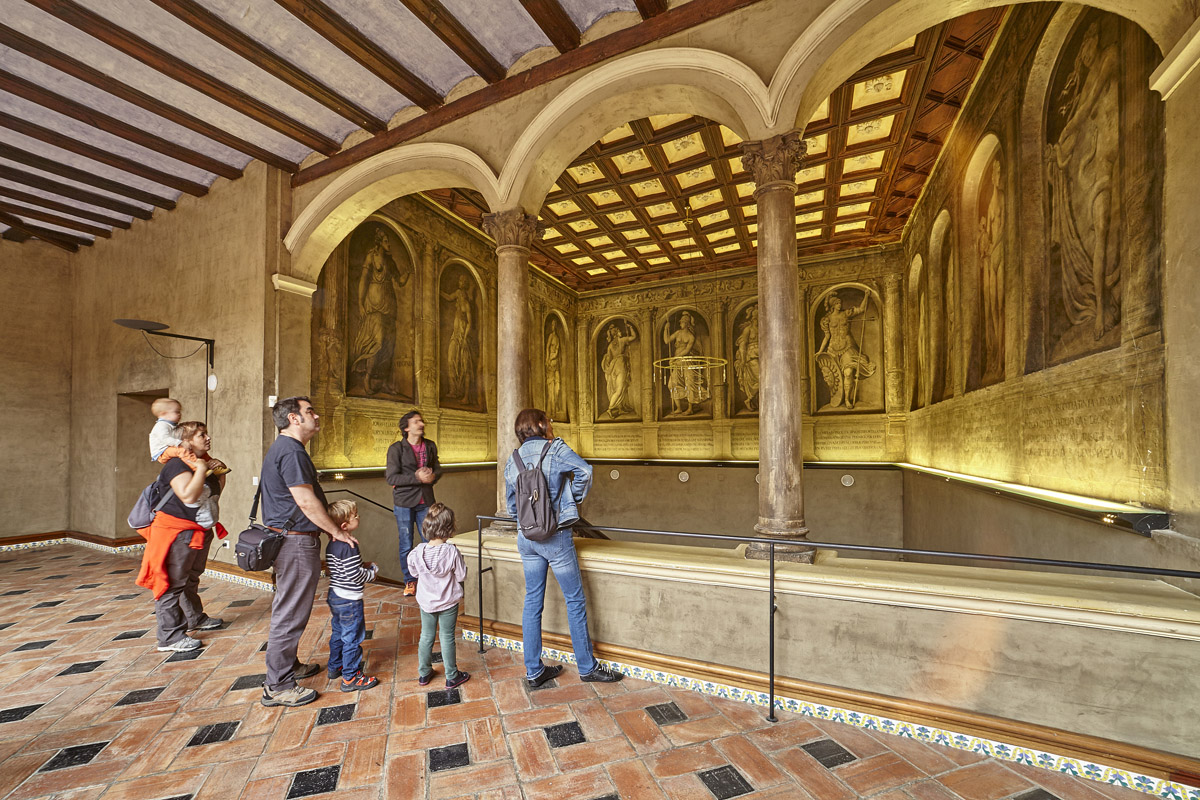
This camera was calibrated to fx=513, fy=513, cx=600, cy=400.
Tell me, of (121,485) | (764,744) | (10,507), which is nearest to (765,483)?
(764,744)

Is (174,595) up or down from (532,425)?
down

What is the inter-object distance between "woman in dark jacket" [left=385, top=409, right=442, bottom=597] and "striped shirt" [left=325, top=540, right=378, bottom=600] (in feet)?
5.63

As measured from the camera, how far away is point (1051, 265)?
160 inches

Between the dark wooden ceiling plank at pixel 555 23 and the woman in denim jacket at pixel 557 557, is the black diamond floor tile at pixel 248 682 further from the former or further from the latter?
the dark wooden ceiling plank at pixel 555 23

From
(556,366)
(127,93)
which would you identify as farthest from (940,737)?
(556,366)

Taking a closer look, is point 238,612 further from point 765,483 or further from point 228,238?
point 765,483

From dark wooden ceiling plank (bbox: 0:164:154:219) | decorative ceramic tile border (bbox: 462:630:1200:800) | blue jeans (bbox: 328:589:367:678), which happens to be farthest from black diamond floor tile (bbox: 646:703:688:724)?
dark wooden ceiling plank (bbox: 0:164:154:219)

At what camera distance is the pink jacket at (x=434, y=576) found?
311 centimetres

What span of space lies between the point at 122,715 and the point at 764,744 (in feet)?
11.7

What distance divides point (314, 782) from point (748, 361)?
10.7 metres

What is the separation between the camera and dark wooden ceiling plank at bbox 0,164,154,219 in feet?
19.8

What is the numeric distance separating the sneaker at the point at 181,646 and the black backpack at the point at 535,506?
284 centimetres

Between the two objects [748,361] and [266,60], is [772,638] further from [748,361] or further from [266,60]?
[748,361]

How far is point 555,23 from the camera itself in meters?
4.20
